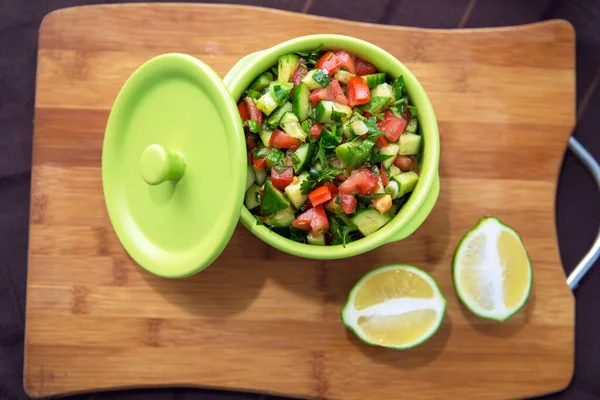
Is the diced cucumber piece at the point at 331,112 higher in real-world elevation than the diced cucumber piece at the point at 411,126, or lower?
higher

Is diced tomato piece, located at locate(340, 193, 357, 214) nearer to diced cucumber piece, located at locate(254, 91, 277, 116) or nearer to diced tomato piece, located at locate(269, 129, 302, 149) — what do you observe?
diced tomato piece, located at locate(269, 129, 302, 149)

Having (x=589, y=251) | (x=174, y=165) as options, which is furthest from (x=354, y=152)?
(x=589, y=251)

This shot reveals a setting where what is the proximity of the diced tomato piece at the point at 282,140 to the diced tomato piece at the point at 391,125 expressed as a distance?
241 millimetres

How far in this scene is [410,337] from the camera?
5.52 feet

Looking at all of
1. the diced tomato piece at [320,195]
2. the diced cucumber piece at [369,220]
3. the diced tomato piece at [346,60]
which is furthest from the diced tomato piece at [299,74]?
the diced cucumber piece at [369,220]

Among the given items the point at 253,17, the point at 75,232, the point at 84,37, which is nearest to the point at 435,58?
the point at 253,17

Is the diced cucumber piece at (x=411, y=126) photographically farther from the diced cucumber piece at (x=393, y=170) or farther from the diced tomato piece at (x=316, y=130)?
the diced tomato piece at (x=316, y=130)

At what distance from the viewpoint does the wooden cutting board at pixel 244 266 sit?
1.77 meters

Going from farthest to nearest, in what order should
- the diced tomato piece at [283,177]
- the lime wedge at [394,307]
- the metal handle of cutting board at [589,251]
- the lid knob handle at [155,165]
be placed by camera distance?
the metal handle of cutting board at [589,251] → the lime wedge at [394,307] → the diced tomato piece at [283,177] → the lid knob handle at [155,165]

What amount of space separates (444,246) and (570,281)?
1.61 ft

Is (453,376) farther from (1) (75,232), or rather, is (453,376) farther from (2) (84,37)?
(2) (84,37)

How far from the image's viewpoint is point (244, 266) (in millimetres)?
1771

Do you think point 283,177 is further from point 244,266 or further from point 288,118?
point 244,266

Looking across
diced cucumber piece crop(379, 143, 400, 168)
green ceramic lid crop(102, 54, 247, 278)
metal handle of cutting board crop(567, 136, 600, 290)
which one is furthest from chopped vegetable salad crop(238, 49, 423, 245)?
metal handle of cutting board crop(567, 136, 600, 290)
